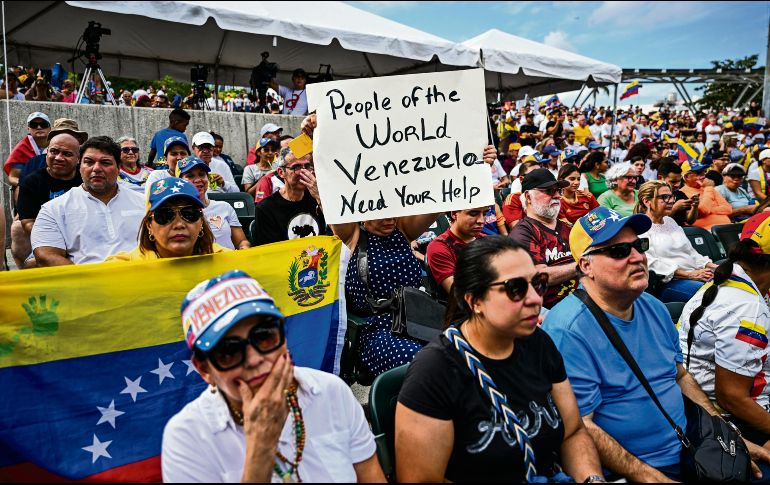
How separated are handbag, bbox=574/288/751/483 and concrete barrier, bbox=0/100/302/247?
6.49 m

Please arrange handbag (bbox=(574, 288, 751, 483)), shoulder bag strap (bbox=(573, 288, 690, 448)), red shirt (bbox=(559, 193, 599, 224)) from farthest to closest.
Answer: red shirt (bbox=(559, 193, 599, 224)), shoulder bag strap (bbox=(573, 288, 690, 448)), handbag (bbox=(574, 288, 751, 483))

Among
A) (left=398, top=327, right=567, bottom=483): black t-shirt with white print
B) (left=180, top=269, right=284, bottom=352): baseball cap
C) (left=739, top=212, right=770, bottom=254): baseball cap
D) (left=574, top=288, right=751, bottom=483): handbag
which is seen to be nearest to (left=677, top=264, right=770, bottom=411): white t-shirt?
(left=739, top=212, right=770, bottom=254): baseball cap

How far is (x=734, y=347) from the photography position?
117 inches

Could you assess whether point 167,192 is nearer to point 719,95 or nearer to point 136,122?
point 136,122

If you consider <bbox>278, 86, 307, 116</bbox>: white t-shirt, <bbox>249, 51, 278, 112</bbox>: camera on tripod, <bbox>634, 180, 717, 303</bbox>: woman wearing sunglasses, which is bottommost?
<bbox>634, 180, 717, 303</bbox>: woman wearing sunglasses

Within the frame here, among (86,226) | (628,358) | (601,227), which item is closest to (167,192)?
(86,226)

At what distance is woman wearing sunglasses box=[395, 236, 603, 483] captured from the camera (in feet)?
6.82

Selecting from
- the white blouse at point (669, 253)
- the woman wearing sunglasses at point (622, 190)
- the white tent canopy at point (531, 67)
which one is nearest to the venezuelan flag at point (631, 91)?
the white tent canopy at point (531, 67)

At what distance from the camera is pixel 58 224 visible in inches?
151

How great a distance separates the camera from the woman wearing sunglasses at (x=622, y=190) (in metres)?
6.91

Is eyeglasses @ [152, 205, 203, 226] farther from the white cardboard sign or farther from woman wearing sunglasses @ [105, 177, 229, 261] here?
the white cardboard sign

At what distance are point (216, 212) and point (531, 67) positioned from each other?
29.0 ft

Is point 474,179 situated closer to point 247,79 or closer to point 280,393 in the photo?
point 280,393

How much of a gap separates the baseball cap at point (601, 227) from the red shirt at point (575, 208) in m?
3.72
